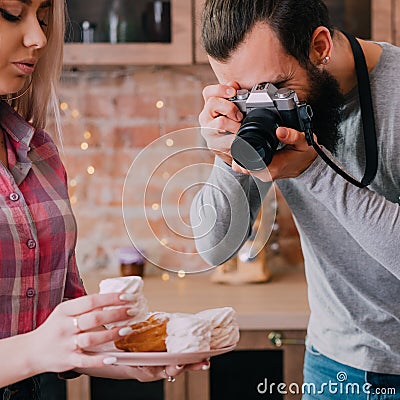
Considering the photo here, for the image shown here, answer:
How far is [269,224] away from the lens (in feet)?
3.55

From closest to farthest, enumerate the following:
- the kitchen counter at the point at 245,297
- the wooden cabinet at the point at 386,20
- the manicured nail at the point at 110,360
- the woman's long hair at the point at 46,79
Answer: the manicured nail at the point at 110,360 → the woman's long hair at the point at 46,79 → the kitchen counter at the point at 245,297 → the wooden cabinet at the point at 386,20

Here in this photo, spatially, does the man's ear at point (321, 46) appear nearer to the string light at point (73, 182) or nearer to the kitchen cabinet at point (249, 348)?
the kitchen cabinet at point (249, 348)

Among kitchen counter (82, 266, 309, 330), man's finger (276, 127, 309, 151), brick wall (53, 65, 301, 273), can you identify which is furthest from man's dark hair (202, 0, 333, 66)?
brick wall (53, 65, 301, 273)

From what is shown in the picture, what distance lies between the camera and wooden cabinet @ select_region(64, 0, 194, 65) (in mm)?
2113

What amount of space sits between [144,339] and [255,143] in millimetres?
297

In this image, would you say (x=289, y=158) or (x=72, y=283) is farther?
(x=72, y=283)

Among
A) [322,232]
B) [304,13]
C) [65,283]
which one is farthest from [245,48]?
[65,283]

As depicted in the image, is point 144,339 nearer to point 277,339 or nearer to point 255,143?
point 255,143

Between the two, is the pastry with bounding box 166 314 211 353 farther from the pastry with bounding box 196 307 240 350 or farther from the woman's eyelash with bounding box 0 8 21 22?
the woman's eyelash with bounding box 0 8 21 22

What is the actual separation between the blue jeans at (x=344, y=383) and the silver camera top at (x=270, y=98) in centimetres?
52

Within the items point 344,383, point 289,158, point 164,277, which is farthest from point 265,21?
point 164,277

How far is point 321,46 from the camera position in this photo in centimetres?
117

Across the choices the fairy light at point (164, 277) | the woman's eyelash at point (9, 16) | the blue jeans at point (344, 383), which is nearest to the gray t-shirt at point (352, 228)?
the blue jeans at point (344, 383)

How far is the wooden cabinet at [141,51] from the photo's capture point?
6.93 feet
